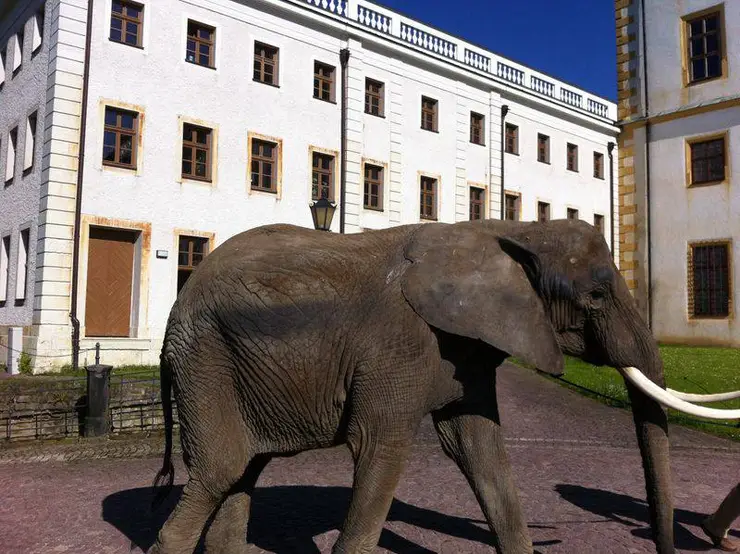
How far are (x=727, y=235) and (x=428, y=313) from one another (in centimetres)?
1933

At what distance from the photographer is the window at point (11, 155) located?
19875 mm

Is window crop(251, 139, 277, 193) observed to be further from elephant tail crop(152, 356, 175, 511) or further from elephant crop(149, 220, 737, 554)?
elephant crop(149, 220, 737, 554)

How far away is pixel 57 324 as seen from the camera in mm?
16656

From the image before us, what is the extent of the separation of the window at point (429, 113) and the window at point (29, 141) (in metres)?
12.3

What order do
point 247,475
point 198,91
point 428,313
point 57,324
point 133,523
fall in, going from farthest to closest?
point 198,91 < point 57,324 < point 133,523 < point 247,475 < point 428,313

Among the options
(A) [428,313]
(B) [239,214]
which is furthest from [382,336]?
(B) [239,214]

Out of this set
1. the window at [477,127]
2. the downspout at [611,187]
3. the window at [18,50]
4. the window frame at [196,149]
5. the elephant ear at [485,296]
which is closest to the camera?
the elephant ear at [485,296]

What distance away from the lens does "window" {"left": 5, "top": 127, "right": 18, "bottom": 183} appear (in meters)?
19.9

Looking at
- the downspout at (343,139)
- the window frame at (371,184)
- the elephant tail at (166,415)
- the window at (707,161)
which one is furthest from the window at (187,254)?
the elephant tail at (166,415)

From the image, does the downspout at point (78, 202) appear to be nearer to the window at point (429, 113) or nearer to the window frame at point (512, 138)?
the window at point (429, 113)

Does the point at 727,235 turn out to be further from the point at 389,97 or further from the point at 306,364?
the point at 306,364

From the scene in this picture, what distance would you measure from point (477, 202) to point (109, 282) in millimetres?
13966

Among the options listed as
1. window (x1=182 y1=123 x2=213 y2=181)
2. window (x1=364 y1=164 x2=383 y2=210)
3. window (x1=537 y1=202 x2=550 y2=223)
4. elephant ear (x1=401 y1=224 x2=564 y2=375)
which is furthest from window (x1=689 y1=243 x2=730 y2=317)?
elephant ear (x1=401 y1=224 x2=564 y2=375)

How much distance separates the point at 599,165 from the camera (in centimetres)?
3244
